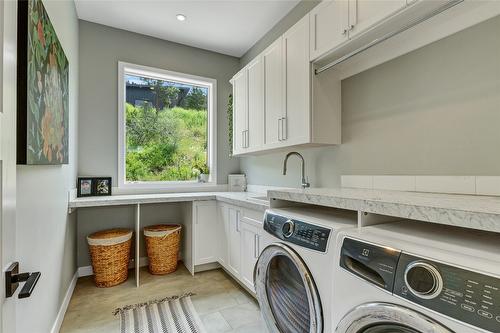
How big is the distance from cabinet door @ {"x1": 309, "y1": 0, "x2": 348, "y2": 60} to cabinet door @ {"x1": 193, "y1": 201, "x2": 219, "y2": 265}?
5.96 feet

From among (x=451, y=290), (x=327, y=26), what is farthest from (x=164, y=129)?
(x=451, y=290)

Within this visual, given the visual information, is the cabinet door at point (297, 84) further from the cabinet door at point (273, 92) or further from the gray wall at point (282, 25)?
the gray wall at point (282, 25)

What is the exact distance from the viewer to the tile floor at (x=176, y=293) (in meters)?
1.89

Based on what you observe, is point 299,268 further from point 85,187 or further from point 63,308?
point 85,187

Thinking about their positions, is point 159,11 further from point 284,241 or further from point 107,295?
point 107,295

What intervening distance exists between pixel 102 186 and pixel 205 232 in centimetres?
125

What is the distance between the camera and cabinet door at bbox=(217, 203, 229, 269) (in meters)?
2.65

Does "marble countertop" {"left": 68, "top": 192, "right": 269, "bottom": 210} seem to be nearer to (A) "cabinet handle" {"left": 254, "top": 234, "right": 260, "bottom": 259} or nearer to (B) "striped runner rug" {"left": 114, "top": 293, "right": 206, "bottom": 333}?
(A) "cabinet handle" {"left": 254, "top": 234, "right": 260, "bottom": 259}

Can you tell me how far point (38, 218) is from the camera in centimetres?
137

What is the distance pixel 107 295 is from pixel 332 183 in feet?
7.42

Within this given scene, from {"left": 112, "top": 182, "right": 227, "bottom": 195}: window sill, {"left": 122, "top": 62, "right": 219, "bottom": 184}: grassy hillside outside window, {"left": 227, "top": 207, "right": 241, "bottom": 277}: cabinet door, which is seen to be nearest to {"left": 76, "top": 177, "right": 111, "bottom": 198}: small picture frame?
{"left": 112, "top": 182, "right": 227, "bottom": 195}: window sill

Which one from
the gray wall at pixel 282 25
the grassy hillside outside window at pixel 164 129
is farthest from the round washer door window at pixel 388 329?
the grassy hillside outside window at pixel 164 129

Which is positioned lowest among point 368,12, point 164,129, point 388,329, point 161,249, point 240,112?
point 161,249

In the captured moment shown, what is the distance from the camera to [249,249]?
2.21 metres
